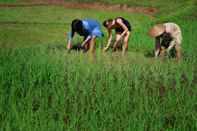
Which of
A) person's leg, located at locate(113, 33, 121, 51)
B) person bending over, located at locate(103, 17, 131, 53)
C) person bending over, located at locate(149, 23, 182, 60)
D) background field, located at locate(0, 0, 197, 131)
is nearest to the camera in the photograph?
background field, located at locate(0, 0, 197, 131)

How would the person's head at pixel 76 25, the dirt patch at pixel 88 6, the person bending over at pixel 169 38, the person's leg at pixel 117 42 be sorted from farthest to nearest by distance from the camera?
the dirt patch at pixel 88 6 < the person's leg at pixel 117 42 < the person's head at pixel 76 25 < the person bending over at pixel 169 38

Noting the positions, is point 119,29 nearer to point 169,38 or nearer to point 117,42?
point 117,42

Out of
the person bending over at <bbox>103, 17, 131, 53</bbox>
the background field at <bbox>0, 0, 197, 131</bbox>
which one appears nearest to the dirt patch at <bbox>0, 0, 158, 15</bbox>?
the person bending over at <bbox>103, 17, 131, 53</bbox>

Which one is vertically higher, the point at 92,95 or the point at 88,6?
the point at 88,6

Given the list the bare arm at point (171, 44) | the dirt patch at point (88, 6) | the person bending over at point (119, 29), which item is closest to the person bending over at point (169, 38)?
the bare arm at point (171, 44)

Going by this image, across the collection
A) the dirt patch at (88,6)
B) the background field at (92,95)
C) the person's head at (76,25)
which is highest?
the dirt patch at (88,6)

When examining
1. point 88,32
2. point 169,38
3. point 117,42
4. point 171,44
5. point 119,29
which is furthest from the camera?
point 117,42

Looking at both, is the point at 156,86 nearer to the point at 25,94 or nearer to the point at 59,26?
the point at 25,94

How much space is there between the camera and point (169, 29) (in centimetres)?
917

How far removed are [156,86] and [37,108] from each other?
5.44ft

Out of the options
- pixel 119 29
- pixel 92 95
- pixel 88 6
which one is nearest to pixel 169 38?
pixel 119 29

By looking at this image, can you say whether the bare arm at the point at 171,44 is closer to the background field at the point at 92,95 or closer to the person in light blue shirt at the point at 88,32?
the background field at the point at 92,95

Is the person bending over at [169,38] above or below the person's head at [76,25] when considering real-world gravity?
below

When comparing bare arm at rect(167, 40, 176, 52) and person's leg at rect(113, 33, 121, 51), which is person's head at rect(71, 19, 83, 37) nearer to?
person's leg at rect(113, 33, 121, 51)
